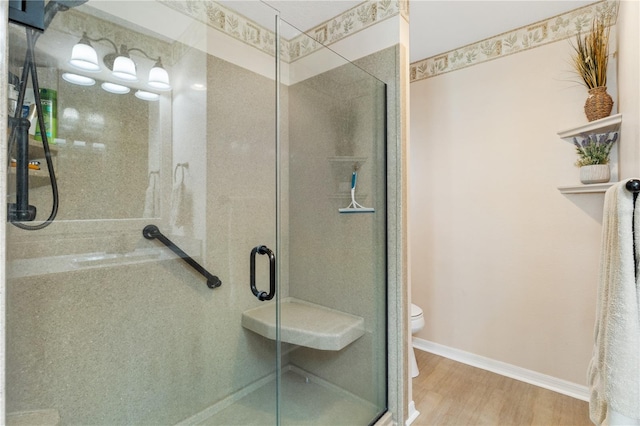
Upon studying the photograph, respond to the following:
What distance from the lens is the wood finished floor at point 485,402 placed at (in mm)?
1770

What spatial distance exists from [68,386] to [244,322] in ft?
2.81

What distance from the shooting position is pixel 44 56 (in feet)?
3.85

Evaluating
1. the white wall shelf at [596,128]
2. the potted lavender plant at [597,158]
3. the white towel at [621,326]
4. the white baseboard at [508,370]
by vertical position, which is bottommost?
the white baseboard at [508,370]

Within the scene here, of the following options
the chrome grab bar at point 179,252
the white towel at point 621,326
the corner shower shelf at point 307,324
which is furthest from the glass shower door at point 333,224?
the white towel at point 621,326

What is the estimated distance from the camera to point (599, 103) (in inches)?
68.3

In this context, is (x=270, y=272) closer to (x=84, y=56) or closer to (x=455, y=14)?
(x=84, y=56)

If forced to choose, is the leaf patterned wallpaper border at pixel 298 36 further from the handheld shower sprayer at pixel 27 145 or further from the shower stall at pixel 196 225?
the handheld shower sprayer at pixel 27 145

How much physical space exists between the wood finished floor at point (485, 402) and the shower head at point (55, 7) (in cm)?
260

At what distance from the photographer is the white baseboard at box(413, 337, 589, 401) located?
1.96 m

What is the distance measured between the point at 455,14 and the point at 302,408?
2671mm

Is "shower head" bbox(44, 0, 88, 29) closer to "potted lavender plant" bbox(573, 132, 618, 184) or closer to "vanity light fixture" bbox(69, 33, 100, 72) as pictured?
"vanity light fixture" bbox(69, 33, 100, 72)

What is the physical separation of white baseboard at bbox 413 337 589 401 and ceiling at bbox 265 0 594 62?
2.46 metres

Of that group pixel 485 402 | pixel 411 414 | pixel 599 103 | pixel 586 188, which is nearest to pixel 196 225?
pixel 411 414

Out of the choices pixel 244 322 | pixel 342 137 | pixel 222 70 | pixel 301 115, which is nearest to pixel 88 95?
pixel 222 70
